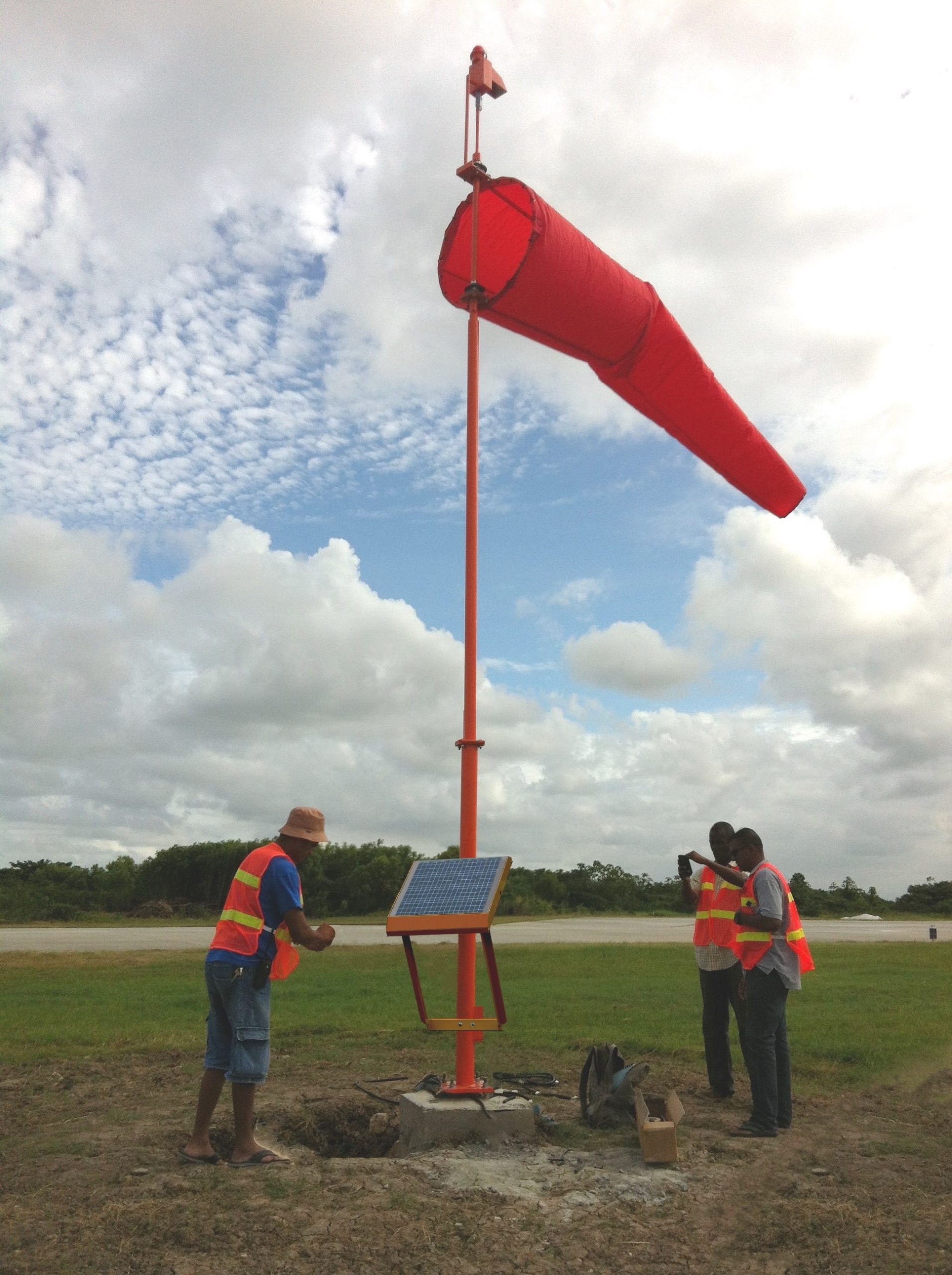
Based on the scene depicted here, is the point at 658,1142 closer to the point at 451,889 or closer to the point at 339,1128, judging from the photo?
the point at 451,889

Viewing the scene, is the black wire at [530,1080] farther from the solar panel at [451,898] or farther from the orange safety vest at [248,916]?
the orange safety vest at [248,916]

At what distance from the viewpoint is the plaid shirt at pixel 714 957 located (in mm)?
7676

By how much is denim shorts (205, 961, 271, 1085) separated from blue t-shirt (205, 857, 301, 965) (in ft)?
0.14

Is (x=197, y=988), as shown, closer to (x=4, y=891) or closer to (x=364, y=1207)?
(x=364, y=1207)

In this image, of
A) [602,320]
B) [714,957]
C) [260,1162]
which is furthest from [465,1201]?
[602,320]

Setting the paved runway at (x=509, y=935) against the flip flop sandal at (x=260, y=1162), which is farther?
the paved runway at (x=509, y=935)

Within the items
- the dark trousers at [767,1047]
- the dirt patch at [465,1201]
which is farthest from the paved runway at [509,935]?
the dark trousers at [767,1047]

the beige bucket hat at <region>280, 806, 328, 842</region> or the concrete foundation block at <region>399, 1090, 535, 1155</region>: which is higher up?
the beige bucket hat at <region>280, 806, 328, 842</region>

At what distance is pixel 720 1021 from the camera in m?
7.72

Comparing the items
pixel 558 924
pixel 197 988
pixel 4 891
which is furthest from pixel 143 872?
pixel 197 988

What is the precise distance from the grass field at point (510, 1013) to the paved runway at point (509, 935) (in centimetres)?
576

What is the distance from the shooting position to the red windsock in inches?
286

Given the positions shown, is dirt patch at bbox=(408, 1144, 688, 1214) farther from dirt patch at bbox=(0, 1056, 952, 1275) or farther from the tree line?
the tree line

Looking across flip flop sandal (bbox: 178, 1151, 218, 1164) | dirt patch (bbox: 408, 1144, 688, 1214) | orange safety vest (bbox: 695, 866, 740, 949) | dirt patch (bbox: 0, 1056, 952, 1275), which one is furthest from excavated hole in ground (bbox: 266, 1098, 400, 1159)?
orange safety vest (bbox: 695, 866, 740, 949)
